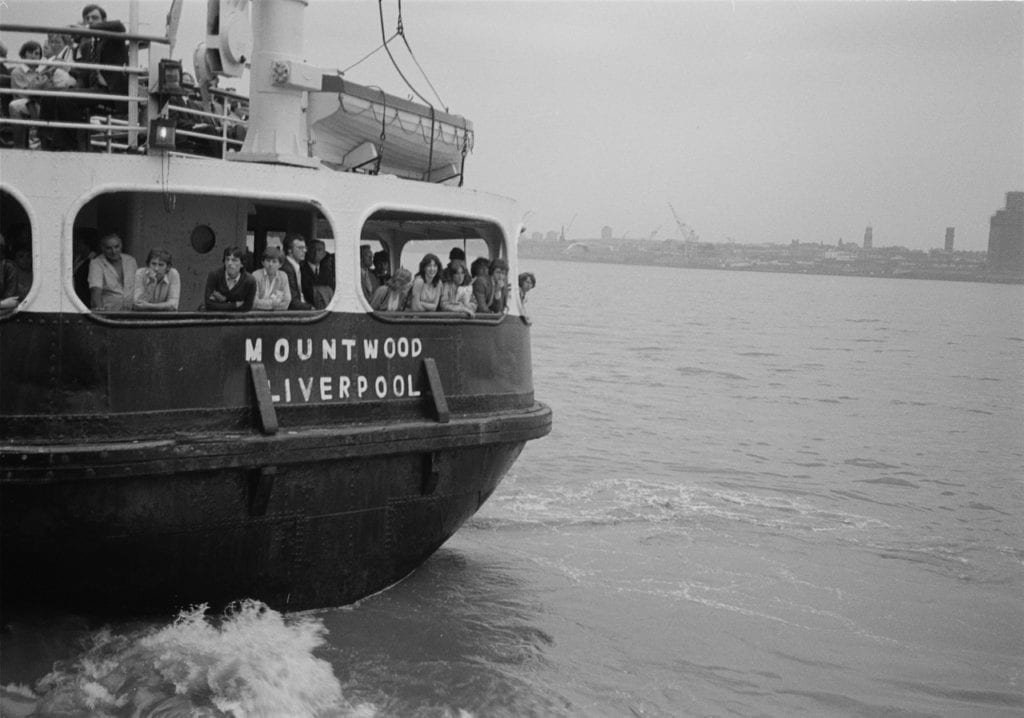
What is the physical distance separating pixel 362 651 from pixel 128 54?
4454mm

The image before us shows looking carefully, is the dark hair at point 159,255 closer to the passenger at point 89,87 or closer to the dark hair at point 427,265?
the passenger at point 89,87

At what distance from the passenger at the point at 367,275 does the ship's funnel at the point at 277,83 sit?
850 mm

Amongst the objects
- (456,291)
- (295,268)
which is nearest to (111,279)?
(295,268)

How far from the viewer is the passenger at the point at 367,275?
8.44 metres

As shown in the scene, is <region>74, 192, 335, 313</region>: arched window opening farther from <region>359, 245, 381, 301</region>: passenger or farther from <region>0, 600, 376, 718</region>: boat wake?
<region>0, 600, 376, 718</region>: boat wake

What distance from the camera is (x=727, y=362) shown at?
35406 millimetres

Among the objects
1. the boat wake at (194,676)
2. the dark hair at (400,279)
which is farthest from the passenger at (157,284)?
the boat wake at (194,676)

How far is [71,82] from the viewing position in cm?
841

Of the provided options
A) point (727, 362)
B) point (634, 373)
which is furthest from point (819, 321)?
point (634, 373)

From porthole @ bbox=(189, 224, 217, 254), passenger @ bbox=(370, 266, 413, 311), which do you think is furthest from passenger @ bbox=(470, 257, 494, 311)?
porthole @ bbox=(189, 224, 217, 254)

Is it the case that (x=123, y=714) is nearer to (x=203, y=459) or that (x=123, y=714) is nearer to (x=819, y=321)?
(x=203, y=459)

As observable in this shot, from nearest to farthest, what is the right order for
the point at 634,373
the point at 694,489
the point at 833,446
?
the point at 694,489 < the point at 833,446 < the point at 634,373

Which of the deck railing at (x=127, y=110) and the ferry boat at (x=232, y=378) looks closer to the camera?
the ferry boat at (x=232, y=378)

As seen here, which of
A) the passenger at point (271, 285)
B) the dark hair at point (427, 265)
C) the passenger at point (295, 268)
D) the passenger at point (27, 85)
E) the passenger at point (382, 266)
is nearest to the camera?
the passenger at point (271, 285)
